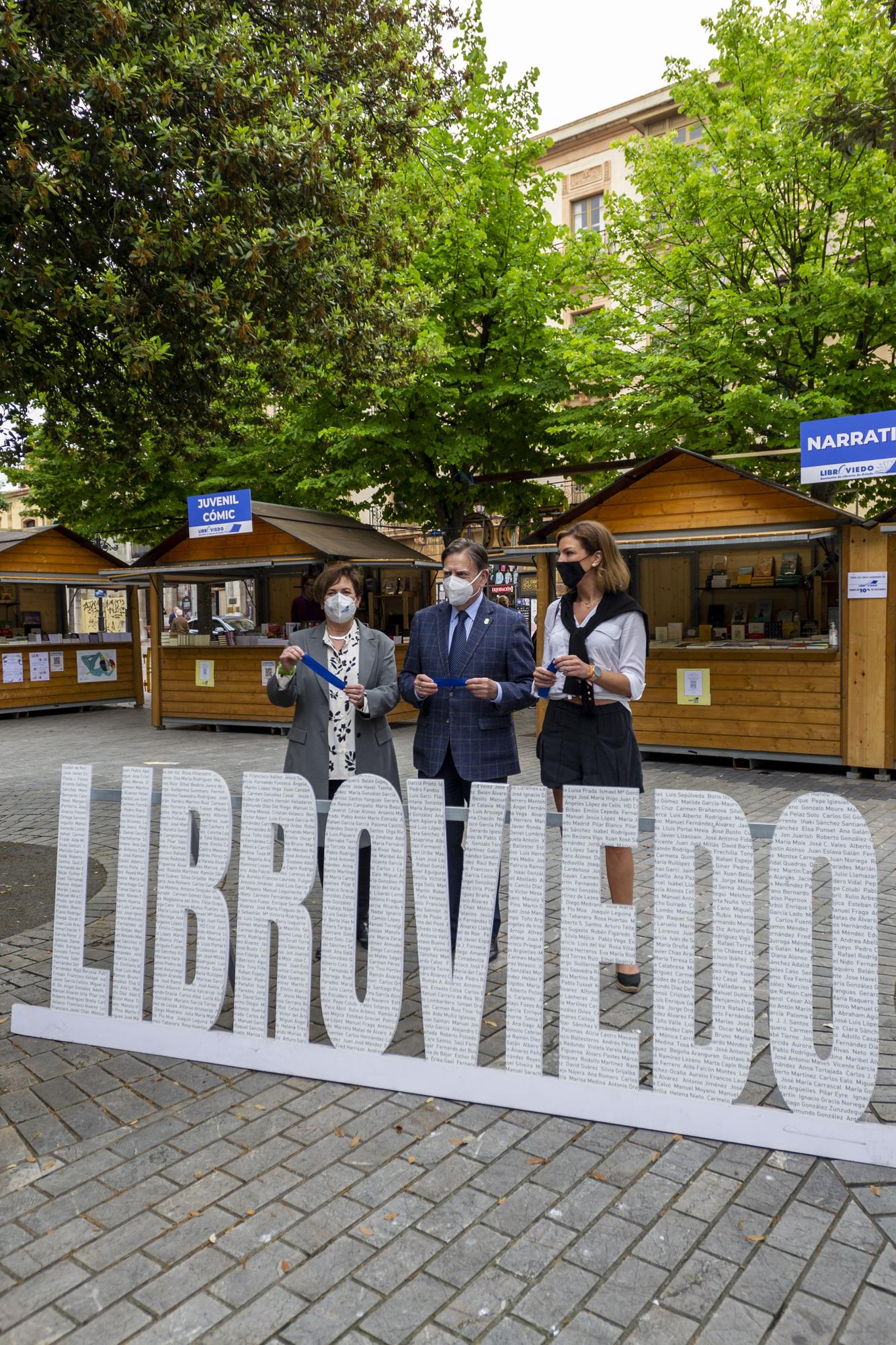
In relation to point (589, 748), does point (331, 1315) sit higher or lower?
lower

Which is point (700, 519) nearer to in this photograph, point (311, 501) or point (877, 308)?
point (877, 308)

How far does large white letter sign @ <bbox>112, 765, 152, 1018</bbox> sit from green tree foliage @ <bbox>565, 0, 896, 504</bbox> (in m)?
10.8

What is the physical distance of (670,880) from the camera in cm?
303

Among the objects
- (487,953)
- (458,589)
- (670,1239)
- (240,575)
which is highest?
(240,575)

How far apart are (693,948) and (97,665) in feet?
58.2

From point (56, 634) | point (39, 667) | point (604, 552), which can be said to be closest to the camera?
point (604, 552)

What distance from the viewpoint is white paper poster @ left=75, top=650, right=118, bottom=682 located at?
18.6 m

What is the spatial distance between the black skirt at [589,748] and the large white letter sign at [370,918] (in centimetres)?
92

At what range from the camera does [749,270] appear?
47.4 feet

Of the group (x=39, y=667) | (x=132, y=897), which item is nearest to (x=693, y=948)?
(x=132, y=897)

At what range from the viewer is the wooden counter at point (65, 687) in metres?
17.3

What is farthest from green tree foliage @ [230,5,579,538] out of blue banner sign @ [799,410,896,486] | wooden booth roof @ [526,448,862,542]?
blue banner sign @ [799,410,896,486]

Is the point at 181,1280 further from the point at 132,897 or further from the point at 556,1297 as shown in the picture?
the point at 132,897

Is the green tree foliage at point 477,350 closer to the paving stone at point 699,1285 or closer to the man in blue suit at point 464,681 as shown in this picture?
the man in blue suit at point 464,681
